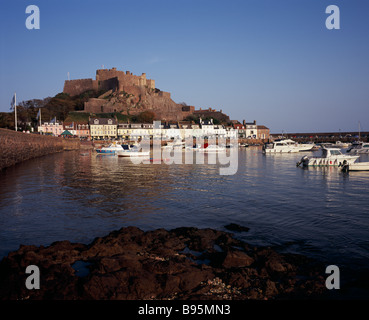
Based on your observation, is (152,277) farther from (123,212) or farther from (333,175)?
(333,175)

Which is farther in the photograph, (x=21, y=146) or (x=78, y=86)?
(x=78, y=86)

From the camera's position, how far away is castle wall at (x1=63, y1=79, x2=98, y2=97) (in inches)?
5212

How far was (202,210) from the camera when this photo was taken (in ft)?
47.8

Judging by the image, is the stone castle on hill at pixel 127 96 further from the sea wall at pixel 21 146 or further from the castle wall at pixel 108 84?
the sea wall at pixel 21 146

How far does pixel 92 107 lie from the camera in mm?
120188

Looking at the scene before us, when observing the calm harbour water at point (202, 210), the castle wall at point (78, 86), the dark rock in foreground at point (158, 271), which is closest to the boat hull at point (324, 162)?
the calm harbour water at point (202, 210)

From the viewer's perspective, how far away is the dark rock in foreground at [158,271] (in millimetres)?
6703

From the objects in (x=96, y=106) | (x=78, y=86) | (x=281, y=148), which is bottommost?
(x=281, y=148)

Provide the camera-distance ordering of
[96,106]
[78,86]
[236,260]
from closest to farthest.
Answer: [236,260] → [96,106] → [78,86]

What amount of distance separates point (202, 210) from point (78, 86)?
430ft

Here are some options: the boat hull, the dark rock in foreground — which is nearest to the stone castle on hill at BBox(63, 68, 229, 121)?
the boat hull

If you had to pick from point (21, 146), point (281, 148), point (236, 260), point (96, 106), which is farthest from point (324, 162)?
point (96, 106)

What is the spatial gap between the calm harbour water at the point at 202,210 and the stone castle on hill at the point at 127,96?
339ft

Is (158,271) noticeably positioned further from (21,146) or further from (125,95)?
(125,95)
